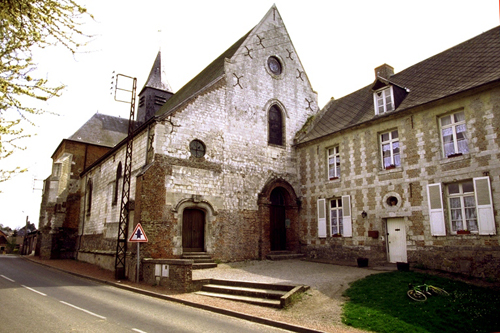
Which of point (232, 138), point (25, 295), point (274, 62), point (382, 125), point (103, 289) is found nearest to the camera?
point (25, 295)

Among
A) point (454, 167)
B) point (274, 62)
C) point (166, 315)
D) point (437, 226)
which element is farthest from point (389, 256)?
point (274, 62)

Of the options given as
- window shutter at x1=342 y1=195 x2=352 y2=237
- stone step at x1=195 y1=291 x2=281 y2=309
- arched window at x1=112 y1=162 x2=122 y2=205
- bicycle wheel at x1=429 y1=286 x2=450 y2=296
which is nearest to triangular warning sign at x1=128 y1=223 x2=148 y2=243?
stone step at x1=195 y1=291 x2=281 y2=309

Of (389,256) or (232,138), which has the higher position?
(232,138)

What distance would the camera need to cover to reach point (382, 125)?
49.3 ft

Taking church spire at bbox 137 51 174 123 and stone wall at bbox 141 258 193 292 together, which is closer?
stone wall at bbox 141 258 193 292

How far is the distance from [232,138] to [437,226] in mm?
9544

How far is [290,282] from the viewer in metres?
10.9

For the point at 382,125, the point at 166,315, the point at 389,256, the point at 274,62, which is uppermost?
the point at 274,62

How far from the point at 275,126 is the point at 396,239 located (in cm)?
856

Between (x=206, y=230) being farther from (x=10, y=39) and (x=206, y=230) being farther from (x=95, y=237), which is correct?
(x=10, y=39)

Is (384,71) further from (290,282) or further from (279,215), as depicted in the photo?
(290,282)

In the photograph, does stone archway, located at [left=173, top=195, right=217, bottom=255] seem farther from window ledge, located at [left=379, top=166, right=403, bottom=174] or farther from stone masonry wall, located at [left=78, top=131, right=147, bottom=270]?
window ledge, located at [left=379, top=166, right=403, bottom=174]

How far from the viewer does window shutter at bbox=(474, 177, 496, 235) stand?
36.2 feet

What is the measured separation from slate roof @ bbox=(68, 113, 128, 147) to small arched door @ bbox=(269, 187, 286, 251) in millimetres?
18188
